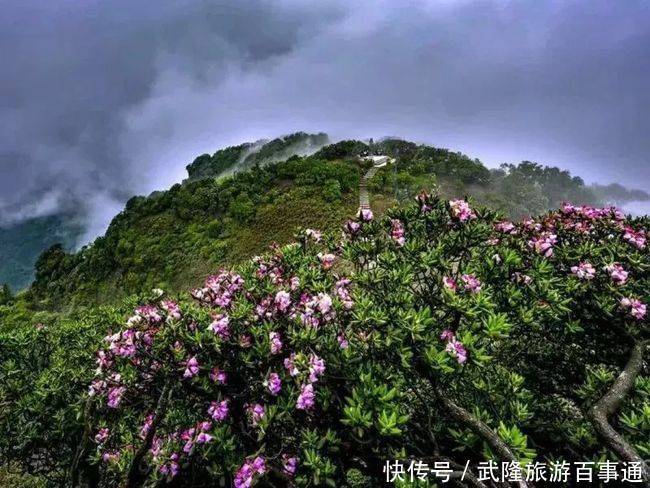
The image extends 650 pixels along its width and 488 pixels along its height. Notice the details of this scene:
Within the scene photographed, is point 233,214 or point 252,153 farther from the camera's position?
point 252,153

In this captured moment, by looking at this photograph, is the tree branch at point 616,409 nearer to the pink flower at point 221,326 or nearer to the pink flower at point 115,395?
the pink flower at point 221,326

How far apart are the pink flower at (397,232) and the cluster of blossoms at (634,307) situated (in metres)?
3.02

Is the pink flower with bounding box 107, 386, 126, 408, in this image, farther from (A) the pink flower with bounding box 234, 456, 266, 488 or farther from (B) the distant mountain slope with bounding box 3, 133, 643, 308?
(B) the distant mountain slope with bounding box 3, 133, 643, 308

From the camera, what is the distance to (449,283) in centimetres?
507

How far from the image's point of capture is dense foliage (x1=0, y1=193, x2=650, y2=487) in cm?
439

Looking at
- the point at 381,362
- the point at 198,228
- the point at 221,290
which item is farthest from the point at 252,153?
the point at 381,362

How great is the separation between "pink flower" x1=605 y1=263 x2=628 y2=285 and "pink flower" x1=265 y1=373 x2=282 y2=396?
189 inches

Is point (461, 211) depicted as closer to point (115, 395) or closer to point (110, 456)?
point (115, 395)

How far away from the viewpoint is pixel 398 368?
15.3 feet

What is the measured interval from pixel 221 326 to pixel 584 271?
4934 mm

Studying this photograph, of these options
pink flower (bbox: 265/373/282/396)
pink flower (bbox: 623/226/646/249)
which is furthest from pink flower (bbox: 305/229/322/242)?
pink flower (bbox: 623/226/646/249)

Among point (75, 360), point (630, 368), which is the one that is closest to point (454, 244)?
point (630, 368)

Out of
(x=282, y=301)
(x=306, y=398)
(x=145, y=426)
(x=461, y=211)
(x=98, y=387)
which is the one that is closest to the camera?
(x=306, y=398)

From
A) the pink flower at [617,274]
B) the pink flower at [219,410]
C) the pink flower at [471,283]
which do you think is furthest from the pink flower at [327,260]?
the pink flower at [617,274]
